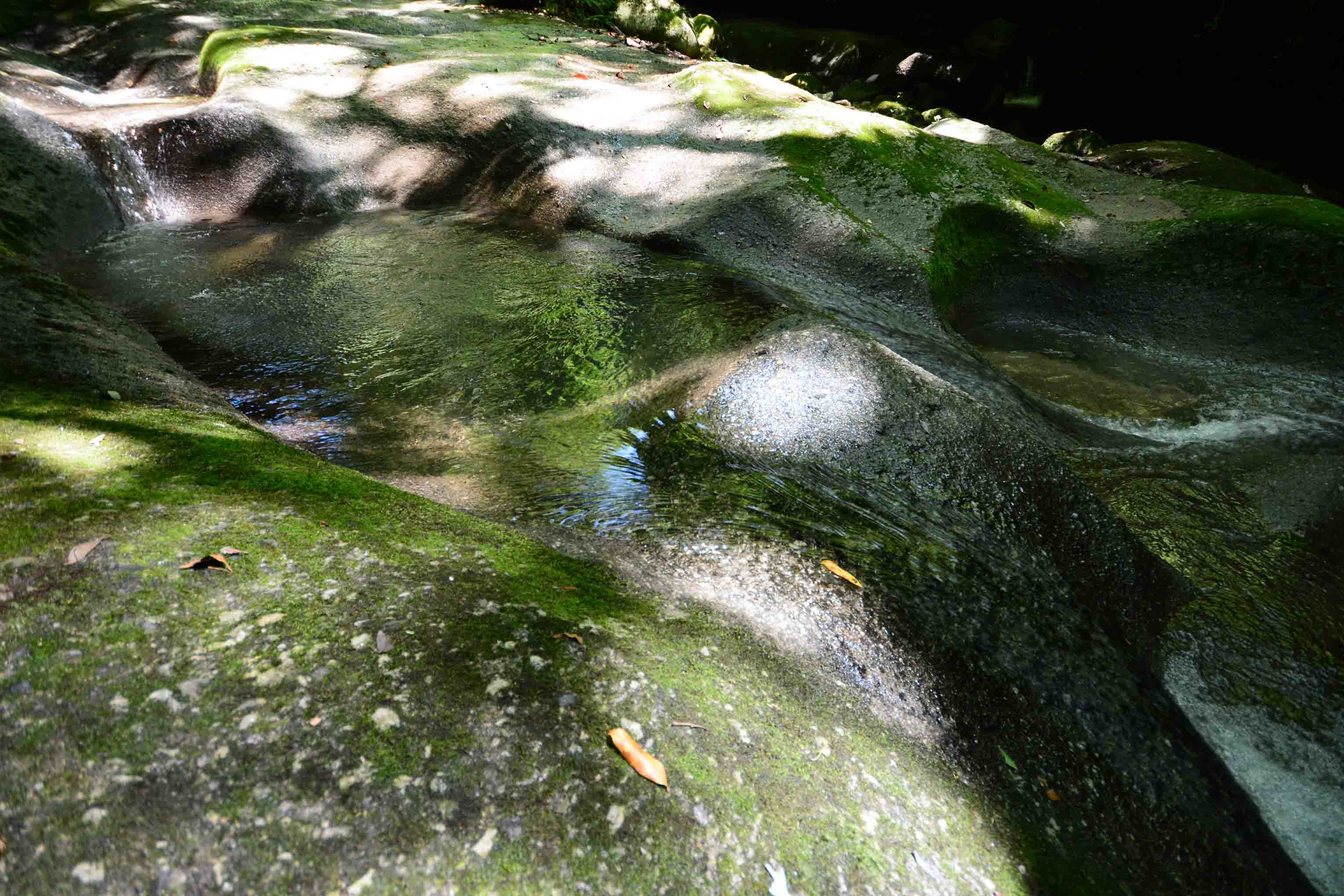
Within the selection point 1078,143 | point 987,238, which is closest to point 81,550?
point 987,238

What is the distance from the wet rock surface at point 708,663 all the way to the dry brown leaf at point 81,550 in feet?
0.12

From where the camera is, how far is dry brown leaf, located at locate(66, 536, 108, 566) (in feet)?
5.55

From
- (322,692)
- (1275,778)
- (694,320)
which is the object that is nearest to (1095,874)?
(1275,778)

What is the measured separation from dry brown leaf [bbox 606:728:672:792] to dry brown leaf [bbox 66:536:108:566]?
1262mm

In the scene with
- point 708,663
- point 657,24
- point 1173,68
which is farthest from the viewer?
point 657,24

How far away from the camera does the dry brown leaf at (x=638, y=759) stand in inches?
62.4

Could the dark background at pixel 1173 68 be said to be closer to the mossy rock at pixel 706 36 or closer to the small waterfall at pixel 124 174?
the mossy rock at pixel 706 36

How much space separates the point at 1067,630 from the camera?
268cm

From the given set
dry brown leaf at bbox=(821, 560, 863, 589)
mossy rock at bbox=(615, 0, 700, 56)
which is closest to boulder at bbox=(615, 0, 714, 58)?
mossy rock at bbox=(615, 0, 700, 56)

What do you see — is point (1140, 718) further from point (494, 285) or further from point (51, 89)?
point (51, 89)

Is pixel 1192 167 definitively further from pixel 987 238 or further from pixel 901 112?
pixel 987 238

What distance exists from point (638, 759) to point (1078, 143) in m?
12.7

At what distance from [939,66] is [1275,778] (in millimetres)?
15444

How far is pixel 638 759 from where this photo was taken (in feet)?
5.28
